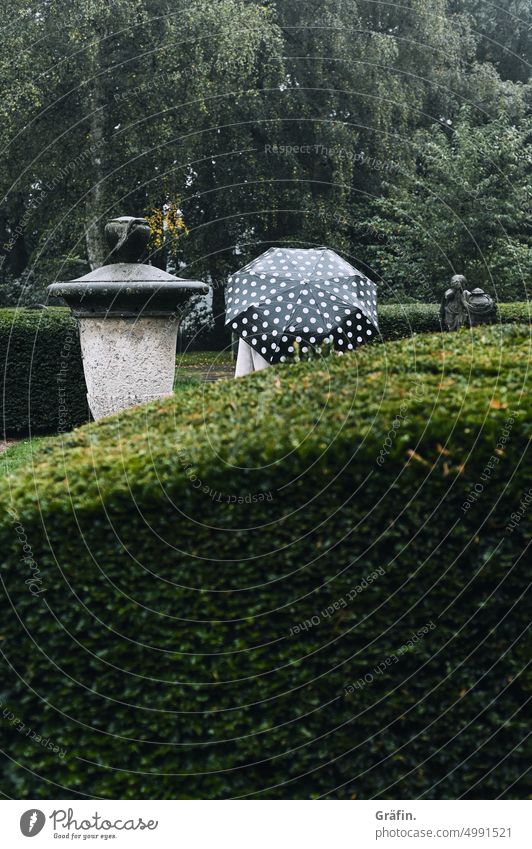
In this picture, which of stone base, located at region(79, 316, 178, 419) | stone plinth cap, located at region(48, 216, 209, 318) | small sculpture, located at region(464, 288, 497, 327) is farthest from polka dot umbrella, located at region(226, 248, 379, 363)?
small sculpture, located at region(464, 288, 497, 327)

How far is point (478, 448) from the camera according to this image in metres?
2.64

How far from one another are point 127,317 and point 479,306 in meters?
5.52

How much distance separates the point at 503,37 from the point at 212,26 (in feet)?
47.6

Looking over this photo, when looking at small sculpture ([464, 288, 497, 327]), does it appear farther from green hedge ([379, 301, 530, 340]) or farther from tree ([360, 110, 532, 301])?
tree ([360, 110, 532, 301])

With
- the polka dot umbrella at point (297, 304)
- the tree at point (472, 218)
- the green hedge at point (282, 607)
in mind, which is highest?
the tree at point (472, 218)

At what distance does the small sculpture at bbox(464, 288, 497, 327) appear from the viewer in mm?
11266

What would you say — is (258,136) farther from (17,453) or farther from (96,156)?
(17,453)

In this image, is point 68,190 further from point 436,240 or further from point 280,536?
point 280,536

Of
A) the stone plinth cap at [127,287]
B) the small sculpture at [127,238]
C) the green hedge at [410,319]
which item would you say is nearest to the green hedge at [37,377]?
the stone plinth cap at [127,287]

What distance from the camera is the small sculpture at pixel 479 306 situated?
11.3 m

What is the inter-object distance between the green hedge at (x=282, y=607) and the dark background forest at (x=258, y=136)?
11.9 metres

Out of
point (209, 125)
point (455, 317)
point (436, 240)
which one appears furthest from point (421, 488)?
point (209, 125)
